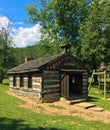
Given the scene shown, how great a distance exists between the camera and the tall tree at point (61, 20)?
42.1m

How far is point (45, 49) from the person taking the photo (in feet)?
149

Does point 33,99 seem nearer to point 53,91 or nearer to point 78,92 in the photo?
point 53,91

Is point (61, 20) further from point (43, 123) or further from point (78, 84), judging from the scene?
point (43, 123)

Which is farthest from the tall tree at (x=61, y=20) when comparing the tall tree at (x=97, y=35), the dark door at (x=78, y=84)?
the dark door at (x=78, y=84)

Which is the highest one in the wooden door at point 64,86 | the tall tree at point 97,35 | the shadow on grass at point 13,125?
the tall tree at point 97,35

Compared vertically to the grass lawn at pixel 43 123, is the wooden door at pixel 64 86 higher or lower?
higher

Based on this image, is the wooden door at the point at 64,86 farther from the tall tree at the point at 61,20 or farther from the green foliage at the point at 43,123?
the tall tree at the point at 61,20

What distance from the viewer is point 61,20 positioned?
42344 mm

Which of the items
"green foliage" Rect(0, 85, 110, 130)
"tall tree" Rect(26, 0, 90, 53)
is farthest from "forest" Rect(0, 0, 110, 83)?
"green foliage" Rect(0, 85, 110, 130)

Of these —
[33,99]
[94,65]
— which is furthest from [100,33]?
[33,99]

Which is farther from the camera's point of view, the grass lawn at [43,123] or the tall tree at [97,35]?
the tall tree at [97,35]

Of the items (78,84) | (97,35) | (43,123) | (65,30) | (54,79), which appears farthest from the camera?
(65,30)

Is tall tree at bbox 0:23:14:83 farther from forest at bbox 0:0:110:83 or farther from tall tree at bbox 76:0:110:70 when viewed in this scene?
tall tree at bbox 76:0:110:70

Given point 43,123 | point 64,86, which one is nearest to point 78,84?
point 64,86
